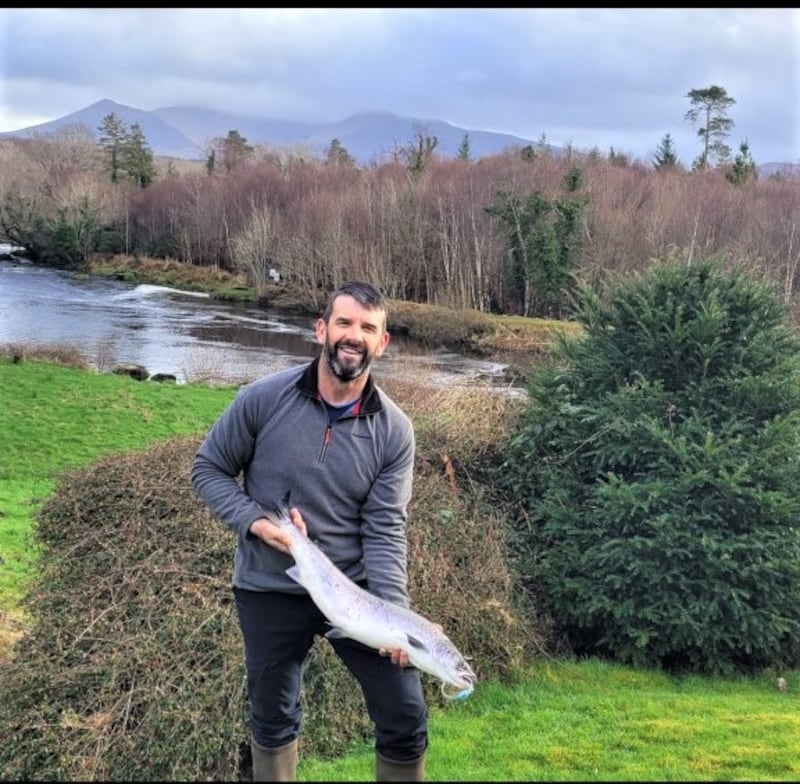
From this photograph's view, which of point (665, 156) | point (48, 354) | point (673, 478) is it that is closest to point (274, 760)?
point (673, 478)

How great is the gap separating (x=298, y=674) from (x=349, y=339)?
152 centimetres

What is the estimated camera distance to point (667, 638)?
6.68 metres

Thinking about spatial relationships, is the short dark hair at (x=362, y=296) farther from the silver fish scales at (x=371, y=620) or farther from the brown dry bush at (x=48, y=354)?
the brown dry bush at (x=48, y=354)

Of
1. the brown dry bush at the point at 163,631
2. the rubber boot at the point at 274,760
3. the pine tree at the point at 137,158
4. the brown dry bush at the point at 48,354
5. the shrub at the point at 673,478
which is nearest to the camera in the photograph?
the rubber boot at the point at 274,760

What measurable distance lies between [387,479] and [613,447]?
4.06 m

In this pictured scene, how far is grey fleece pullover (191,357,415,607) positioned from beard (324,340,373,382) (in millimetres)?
159

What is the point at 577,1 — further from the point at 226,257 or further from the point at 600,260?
the point at 226,257

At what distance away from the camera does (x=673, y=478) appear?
6680mm

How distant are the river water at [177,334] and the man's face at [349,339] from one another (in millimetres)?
11767

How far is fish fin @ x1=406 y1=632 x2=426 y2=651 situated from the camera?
3.01 m

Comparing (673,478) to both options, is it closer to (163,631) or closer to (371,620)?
(163,631)

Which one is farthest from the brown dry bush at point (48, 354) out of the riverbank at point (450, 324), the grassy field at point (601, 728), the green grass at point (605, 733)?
the green grass at point (605, 733)

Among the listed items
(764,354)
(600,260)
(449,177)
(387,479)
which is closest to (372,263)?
(449,177)

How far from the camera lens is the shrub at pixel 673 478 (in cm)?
645
